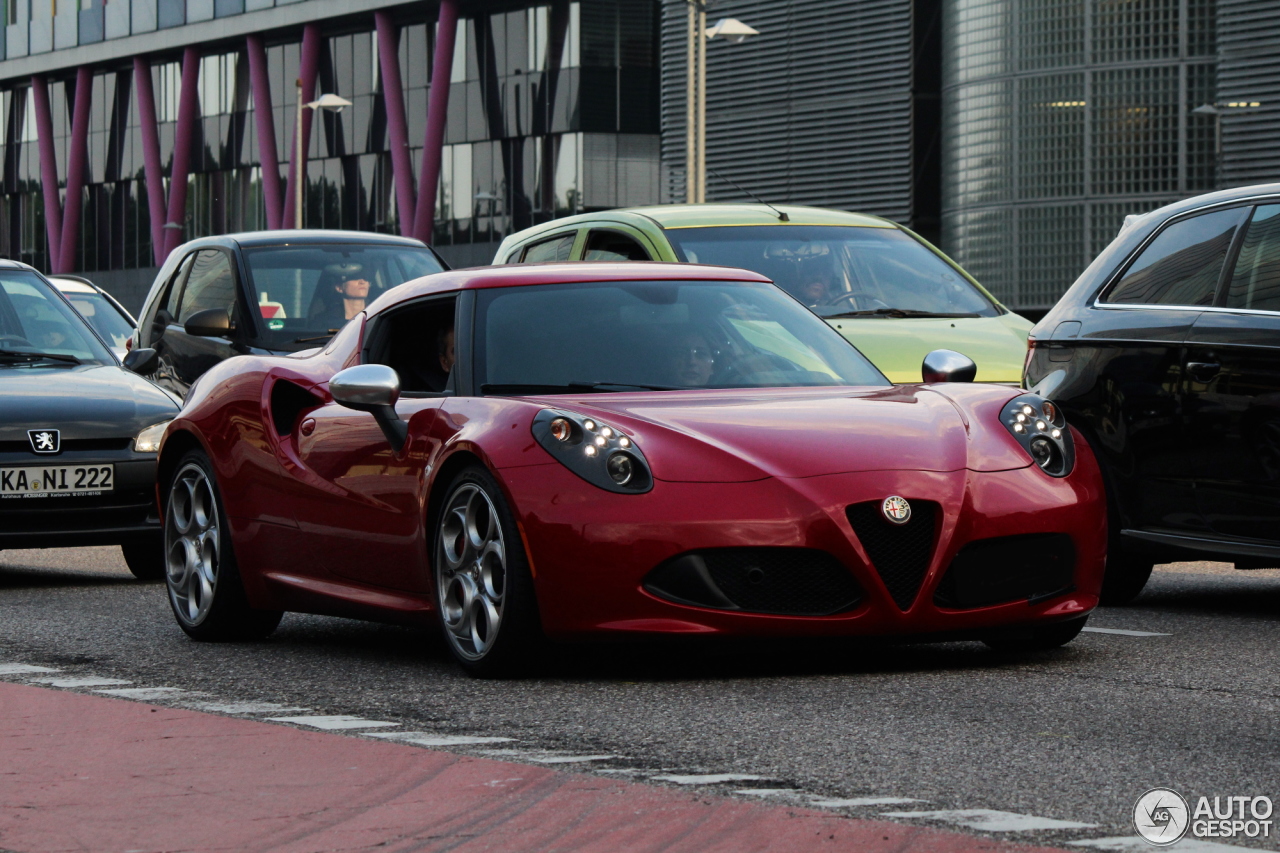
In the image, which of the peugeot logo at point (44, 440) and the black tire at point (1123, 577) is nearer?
the black tire at point (1123, 577)

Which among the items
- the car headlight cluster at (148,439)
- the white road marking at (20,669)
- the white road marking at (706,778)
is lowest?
the white road marking at (20,669)

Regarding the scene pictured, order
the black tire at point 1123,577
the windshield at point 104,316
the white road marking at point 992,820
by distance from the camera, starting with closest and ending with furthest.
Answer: the white road marking at point 992,820
the black tire at point 1123,577
the windshield at point 104,316

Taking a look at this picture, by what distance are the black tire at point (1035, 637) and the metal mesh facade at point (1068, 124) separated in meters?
24.1

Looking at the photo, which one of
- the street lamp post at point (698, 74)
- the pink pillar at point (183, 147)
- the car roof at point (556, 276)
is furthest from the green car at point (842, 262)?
the pink pillar at point (183, 147)

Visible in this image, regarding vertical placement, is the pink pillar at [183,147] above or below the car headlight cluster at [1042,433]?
above

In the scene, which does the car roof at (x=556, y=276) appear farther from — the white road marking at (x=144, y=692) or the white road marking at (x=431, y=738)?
the white road marking at (x=431, y=738)

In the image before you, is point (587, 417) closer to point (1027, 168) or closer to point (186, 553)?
point (186, 553)

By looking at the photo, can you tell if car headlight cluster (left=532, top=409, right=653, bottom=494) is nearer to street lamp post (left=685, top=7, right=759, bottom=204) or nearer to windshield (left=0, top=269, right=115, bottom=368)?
windshield (left=0, top=269, right=115, bottom=368)

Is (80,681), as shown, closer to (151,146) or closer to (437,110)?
(437,110)

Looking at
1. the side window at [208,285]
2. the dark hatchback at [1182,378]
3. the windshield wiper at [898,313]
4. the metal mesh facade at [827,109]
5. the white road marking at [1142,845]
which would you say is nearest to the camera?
the white road marking at [1142,845]

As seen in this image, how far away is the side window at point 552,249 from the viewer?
13.2 m

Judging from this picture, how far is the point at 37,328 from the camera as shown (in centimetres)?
1246

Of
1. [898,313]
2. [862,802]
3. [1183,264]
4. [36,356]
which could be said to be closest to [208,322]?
[36,356]

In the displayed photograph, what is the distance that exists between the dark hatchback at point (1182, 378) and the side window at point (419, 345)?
2718 millimetres
